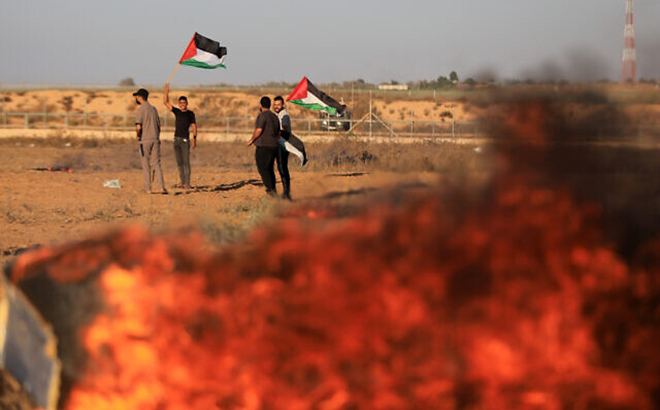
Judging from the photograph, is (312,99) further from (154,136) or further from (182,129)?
(154,136)

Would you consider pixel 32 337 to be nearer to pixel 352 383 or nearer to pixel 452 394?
pixel 352 383

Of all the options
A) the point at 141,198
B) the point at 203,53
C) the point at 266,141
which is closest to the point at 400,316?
the point at 266,141

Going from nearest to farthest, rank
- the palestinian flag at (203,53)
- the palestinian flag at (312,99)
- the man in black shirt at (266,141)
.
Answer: the man in black shirt at (266,141), the palestinian flag at (203,53), the palestinian flag at (312,99)

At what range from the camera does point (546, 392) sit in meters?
4.68

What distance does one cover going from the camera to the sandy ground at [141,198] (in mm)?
5887

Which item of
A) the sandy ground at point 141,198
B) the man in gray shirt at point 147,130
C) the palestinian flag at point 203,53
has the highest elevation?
the palestinian flag at point 203,53

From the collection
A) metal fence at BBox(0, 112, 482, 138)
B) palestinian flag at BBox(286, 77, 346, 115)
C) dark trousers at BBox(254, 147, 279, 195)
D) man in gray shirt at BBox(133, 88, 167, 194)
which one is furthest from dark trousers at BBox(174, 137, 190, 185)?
palestinian flag at BBox(286, 77, 346, 115)

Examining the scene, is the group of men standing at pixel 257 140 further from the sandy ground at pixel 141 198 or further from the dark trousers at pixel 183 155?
the sandy ground at pixel 141 198

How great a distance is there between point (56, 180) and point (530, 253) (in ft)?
54.2

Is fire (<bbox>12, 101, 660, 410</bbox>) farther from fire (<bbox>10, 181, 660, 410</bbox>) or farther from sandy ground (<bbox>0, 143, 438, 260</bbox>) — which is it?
sandy ground (<bbox>0, 143, 438, 260</bbox>)

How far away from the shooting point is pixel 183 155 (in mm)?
16641

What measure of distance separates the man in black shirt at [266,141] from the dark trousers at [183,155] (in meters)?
3.61

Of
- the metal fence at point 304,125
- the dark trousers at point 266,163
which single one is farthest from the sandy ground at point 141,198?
the metal fence at point 304,125

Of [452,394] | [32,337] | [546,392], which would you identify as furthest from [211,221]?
[546,392]
